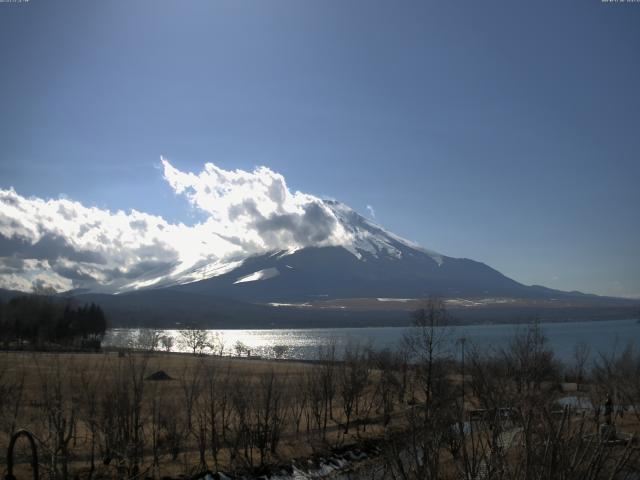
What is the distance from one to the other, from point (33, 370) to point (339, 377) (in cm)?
3514

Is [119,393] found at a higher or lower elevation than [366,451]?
higher

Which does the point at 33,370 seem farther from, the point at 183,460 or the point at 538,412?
the point at 538,412

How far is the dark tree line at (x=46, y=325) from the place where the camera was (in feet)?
320

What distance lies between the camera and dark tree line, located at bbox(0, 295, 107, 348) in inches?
3844

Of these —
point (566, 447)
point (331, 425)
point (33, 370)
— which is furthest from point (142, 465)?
point (33, 370)

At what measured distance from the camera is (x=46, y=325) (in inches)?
4080

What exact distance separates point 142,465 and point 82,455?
153 inches

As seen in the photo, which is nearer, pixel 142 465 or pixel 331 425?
pixel 142 465

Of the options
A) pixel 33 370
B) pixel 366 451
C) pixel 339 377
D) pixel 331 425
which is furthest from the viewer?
pixel 33 370

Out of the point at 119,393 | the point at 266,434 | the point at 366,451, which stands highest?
the point at 119,393

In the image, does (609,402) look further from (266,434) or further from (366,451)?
(266,434)

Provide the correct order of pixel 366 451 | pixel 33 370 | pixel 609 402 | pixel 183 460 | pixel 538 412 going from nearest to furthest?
pixel 538 412 < pixel 183 460 < pixel 609 402 < pixel 366 451 < pixel 33 370

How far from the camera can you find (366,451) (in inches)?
1214

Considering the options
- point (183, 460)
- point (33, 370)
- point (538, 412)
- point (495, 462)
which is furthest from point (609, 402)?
point (33, 370)
